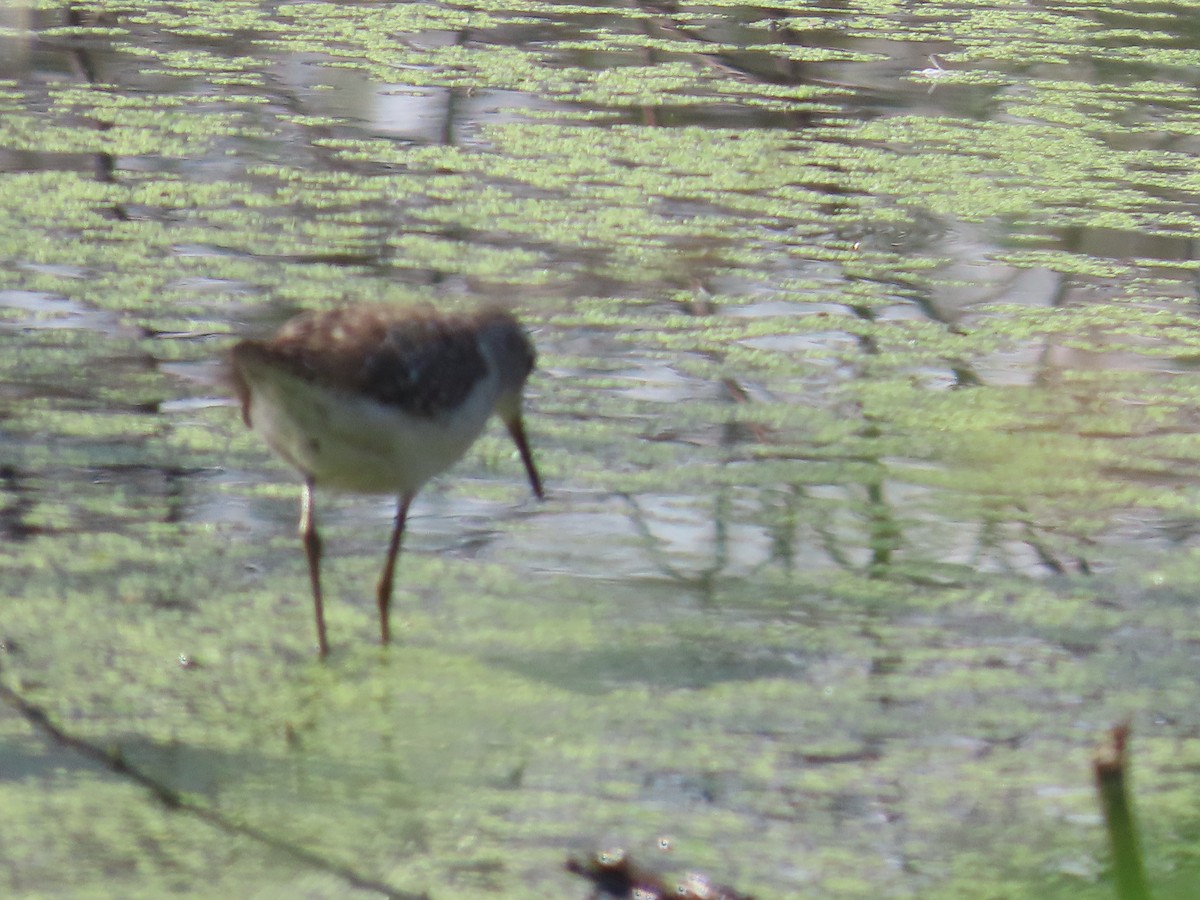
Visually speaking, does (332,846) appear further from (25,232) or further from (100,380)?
(25,232)

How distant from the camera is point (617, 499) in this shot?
16.8ft

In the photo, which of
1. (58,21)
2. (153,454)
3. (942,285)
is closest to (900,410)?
(942,285)

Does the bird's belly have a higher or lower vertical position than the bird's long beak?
higher

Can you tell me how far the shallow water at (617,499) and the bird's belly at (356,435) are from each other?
0.42 metres

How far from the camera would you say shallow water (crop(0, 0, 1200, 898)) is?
3.51 metres

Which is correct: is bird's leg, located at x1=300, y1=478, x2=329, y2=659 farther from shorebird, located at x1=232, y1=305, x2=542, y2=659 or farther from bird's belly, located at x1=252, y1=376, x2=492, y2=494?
bird's belly, located at x1=252, y1=376, x2=492, y2=494

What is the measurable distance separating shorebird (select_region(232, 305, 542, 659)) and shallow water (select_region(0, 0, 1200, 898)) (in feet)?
1.34

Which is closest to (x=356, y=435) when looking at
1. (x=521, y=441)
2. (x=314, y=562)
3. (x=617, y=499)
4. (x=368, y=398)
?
(x=368, y=398)

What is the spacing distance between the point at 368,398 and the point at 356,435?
10 centimetres

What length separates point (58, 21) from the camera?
10.6 metres

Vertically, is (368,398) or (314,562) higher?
(368,398)

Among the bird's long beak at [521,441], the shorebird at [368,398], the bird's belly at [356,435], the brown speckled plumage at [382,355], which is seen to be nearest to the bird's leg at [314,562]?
the shorebird at [368,398]

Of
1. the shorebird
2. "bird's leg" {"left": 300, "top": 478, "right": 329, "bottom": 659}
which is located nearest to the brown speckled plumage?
the shorebird

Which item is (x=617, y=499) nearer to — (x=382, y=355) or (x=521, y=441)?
(x=521, y=441)
